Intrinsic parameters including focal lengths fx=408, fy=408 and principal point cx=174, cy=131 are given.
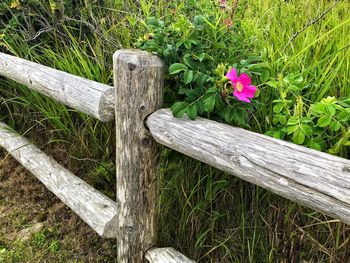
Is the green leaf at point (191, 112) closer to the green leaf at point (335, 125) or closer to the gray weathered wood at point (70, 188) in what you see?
the green leaf at point (335, 125)

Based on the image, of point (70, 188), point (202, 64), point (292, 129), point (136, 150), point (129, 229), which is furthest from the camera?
point (70, 188)

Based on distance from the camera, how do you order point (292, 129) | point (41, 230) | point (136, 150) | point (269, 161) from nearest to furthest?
point (269, 161)
point (292, 129)
point (136, 150)
point (41, 230)

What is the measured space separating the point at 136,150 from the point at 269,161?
666 millimetres

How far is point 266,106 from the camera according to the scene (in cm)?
156

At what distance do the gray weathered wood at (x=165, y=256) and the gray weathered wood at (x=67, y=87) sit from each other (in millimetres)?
619

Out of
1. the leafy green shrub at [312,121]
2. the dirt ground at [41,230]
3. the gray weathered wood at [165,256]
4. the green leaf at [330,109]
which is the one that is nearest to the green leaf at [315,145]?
the leafy green shrub at [312,121]

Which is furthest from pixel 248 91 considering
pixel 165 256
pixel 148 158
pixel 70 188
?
pixel 70 188

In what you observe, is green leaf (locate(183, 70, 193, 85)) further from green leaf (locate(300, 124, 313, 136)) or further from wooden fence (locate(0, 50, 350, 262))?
green leaf (locate(300, 124, 313, 136))

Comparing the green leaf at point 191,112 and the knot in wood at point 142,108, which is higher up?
the green leaf at point 191,112

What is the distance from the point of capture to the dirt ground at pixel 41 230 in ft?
7.40

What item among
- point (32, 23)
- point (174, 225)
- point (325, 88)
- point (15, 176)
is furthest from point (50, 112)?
point (325, 88)

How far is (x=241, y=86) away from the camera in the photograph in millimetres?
1364

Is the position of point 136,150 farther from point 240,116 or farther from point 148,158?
point 240,116

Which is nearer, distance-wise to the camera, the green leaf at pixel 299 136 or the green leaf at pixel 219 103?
the green leaf at pixel 299 136
